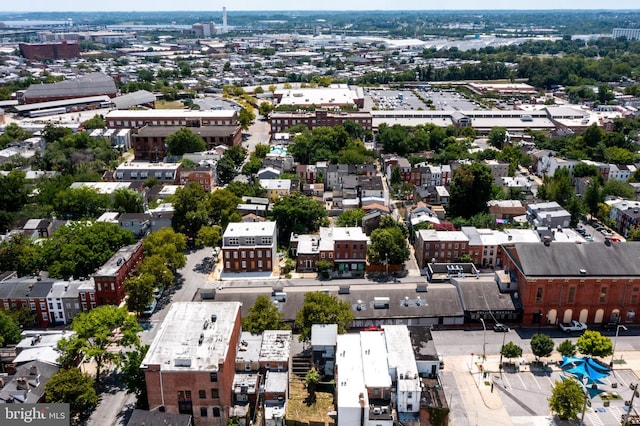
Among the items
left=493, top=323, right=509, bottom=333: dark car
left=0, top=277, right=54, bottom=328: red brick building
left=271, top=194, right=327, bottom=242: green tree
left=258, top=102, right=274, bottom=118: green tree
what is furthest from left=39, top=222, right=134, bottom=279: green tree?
left=258, top=102, right=274, bottom=118: green tree

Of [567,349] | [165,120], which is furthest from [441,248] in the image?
[165,120]

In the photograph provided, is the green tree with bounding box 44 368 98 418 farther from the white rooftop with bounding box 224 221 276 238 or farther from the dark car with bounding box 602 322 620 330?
the dark car with bounding box 602 322 620 330

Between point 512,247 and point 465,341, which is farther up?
point 512,247

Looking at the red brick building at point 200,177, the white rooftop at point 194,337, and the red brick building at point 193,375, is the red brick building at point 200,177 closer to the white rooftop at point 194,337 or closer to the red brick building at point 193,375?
the white rooftop at point 194,337

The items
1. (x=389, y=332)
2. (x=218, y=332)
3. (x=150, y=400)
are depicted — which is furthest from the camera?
(x=389, y=332)

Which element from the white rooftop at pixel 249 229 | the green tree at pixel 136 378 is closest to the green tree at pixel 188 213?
the white rooftop at pixel 249 229

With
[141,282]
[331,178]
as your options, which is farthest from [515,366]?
[331,178]

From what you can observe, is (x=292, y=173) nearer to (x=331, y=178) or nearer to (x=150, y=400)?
(x=331, y=178)
